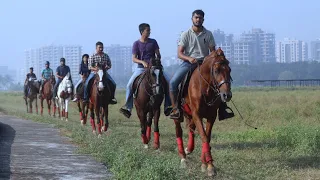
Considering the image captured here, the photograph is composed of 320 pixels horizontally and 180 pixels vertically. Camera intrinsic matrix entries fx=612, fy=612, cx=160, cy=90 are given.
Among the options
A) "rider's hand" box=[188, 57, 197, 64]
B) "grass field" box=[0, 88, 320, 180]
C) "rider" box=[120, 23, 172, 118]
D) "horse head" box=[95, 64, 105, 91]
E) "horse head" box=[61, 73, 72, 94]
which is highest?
"rider" box=[120, 23, 172, 118]

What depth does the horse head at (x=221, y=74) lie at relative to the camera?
8.92 metres

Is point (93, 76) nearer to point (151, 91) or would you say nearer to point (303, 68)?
point (151, 91)

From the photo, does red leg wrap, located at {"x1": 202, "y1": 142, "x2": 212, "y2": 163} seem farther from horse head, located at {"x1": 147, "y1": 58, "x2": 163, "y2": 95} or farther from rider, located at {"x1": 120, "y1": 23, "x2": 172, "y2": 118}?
rider, located at {"x1": 120, "y1": 23, "x2": 172, "y2": 118}

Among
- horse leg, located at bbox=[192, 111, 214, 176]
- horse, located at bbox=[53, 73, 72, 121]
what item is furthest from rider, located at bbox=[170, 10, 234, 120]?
horse, located at bbox=[53, 73, 72, 121]

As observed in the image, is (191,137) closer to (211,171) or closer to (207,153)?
(207,153)

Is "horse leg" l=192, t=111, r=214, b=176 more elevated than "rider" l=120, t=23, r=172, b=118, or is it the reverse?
"rider" l=120, t=23, r=172, b=118

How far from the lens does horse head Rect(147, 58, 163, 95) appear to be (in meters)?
12.3

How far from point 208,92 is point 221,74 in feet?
1.77

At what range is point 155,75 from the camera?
12398 mm

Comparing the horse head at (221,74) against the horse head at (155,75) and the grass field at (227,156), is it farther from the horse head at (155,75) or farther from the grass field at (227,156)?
the horse head at (155,75)

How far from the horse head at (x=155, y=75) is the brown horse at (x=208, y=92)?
75.7 inches

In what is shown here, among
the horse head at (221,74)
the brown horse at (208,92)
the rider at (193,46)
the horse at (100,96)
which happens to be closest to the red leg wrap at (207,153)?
the brown horse at (208,92)

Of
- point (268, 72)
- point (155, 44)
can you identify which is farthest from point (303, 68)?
point (155, 44)

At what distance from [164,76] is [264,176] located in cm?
408
